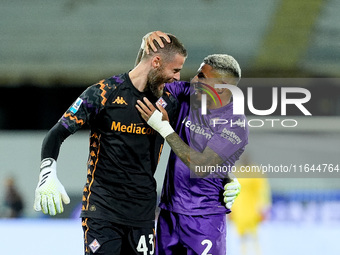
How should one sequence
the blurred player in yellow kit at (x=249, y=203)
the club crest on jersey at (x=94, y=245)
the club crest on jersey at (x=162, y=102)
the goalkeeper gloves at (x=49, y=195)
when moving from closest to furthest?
1. the goalkeeper gloves at (x=49, y=195)
2. the club crest on jersey at (x=94, y=245)
3. the club crest on jersey at (x=162, y=102)
4. the blurred player in yellow kit at (x=249, y=203)

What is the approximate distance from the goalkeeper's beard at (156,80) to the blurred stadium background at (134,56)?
792cm

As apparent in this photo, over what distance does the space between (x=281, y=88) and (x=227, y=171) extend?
922 centimetres

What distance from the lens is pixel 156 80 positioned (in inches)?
143

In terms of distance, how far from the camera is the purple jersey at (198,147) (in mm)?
3926

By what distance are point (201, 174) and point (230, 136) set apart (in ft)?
1.11

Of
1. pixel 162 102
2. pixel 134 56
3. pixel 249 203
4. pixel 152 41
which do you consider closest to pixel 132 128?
pixel 162 102

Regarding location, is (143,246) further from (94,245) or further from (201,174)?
(201,174)

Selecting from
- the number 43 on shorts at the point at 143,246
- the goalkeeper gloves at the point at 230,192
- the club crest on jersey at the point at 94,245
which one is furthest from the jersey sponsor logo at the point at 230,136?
the club crest on jersey at the point at 94,245

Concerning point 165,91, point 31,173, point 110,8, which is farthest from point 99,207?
point 110,8

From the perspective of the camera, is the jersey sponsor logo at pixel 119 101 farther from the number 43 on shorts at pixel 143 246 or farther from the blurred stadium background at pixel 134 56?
the blurred stadium background at pixel 134 56

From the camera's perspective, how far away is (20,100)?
12070mm

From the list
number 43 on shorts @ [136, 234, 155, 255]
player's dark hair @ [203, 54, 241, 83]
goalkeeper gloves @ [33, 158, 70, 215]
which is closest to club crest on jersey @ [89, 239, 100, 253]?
number 43 on shorts @ [136, 234, 155, 255]

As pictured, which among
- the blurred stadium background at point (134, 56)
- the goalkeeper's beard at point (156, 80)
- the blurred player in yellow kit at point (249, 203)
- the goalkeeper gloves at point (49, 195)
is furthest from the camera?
the blurred stadium background at point (134, 56)

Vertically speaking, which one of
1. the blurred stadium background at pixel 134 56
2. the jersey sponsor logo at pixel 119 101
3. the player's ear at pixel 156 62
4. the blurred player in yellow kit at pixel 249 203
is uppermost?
the blurred stadium background at pixel 134 56
